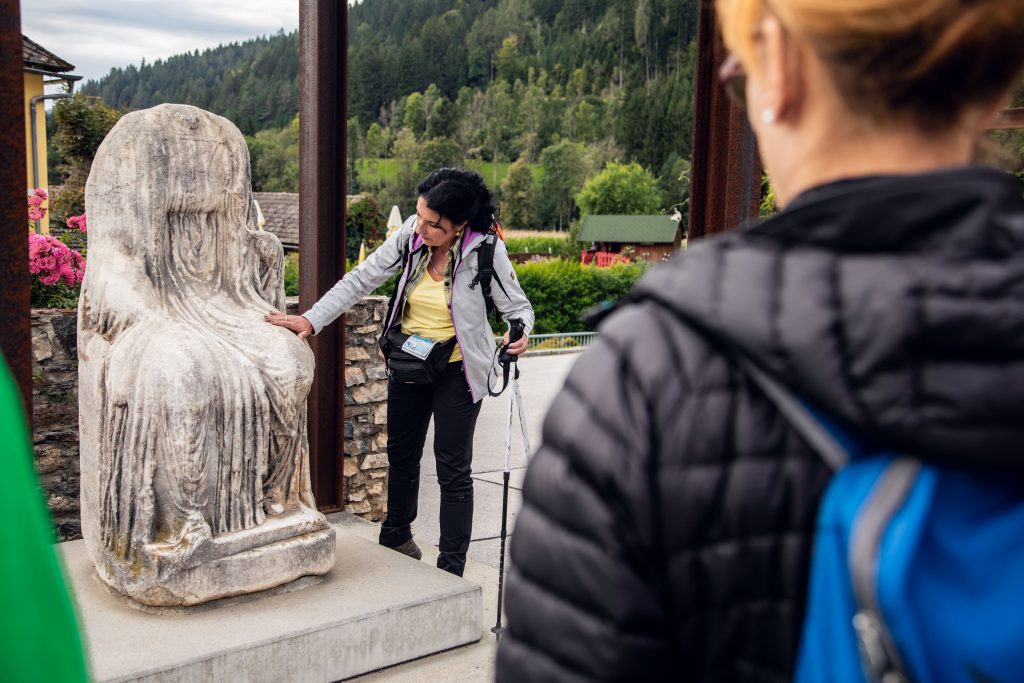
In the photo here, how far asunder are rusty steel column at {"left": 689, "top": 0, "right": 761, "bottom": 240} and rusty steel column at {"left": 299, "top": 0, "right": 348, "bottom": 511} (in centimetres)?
177

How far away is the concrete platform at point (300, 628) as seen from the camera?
3424 millimetres

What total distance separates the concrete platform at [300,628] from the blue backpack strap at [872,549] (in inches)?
113

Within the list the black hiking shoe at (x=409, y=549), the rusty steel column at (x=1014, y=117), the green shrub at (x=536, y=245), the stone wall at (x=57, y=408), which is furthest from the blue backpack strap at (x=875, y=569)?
the green shrub at (x=536, y=245)

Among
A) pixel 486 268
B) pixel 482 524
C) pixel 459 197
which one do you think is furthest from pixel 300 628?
pixel 482 524

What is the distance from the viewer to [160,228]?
3.95m

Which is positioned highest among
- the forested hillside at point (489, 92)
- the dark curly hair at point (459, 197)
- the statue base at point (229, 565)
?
the forested hillside at point (489, 92)

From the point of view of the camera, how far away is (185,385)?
370 cm

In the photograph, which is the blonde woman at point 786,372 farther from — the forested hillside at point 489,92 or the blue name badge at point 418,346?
the forested hillside at point 489,92

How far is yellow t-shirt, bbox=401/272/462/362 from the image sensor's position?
4.54m

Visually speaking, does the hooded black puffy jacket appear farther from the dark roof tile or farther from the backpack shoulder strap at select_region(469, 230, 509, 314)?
the dark roof tile

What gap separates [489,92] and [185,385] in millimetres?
95259

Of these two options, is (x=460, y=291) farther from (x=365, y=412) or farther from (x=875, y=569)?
(x=875, y=569)

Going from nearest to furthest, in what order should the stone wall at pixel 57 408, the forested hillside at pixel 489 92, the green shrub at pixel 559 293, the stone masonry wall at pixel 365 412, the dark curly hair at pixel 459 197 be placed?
1. the dark curly hair at pixel 459 197
2. the stone wall at pixel 57 408
3. the stone masonry wall at pixel 365 412
4. the green shrub at pixel 559 293
5. the forested hillside at pixel 489 92

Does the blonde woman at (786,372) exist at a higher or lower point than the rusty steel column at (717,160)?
lower
